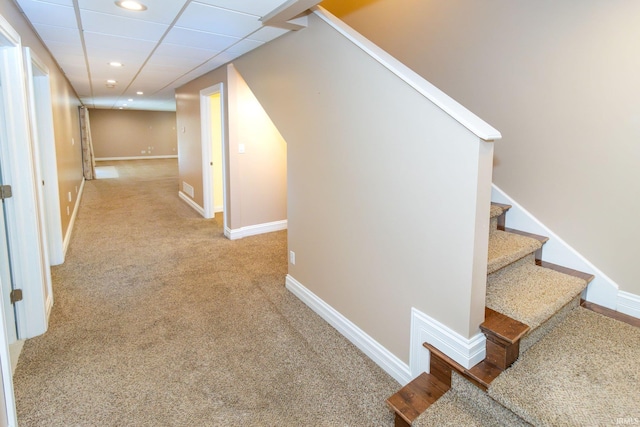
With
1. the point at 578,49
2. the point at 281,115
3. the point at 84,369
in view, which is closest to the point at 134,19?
the point at 281,115

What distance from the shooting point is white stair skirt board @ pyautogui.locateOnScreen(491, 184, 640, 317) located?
2.20 m

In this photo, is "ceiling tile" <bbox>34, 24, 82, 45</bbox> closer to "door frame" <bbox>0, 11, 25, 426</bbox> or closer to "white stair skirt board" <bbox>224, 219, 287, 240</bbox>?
Answer: "door frame" <bbox>0, 11, 25, 426</bbox>

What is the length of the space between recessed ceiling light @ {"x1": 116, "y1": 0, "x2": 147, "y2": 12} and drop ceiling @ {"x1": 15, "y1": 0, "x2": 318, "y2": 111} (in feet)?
0.13

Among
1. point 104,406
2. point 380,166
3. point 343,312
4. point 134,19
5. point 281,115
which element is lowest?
point 104,406

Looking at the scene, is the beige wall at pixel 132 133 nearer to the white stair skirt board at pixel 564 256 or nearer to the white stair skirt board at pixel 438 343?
the white stair skirt board at pixel 564 256

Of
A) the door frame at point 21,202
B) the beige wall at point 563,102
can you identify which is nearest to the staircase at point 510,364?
the beige wall at point 563,102

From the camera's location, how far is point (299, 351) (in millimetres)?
2404

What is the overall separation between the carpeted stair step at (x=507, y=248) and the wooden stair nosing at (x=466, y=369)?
55cm

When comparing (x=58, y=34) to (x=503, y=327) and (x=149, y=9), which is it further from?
(x=503, y=327)

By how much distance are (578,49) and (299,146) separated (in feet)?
6.31

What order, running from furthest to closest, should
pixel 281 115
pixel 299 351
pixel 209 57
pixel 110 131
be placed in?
pixel 110 131 < pixel 209 57 < pixel 281 115 < pixel 299 351

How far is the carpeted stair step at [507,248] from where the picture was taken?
2.12 metres

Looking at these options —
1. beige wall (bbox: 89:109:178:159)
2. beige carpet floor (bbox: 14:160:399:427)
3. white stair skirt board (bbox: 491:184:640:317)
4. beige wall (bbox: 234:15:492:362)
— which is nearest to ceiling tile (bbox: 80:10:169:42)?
beige wall (bbox: 234:15:492:362)

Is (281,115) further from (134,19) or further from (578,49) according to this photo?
(578,49)
